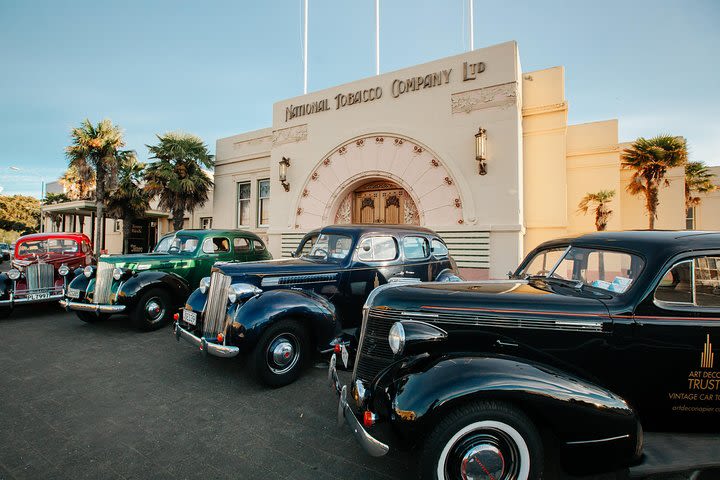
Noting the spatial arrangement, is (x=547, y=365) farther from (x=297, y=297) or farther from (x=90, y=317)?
(x=90, y=317)

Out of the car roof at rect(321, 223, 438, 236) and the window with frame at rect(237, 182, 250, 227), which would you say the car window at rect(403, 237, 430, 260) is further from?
the window with frame at rect(237, 182, 250, 227)

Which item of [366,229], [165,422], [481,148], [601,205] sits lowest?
[165,422]

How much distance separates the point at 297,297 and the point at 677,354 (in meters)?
3.40

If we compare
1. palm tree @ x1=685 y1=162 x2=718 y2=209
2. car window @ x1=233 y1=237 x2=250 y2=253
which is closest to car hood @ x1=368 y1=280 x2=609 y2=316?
car window @ x1=233 y1=237 x2=250 y2=253

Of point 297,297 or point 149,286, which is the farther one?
point 149,286

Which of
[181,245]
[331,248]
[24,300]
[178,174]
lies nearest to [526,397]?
[331,248]

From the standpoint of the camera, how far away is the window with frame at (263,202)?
14.7 meters

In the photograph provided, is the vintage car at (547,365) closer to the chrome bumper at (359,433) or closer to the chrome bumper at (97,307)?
the chrome bumper at (359,433)

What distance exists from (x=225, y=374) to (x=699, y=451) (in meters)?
4.39

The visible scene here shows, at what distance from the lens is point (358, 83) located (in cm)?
1147

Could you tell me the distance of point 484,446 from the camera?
1929 mm

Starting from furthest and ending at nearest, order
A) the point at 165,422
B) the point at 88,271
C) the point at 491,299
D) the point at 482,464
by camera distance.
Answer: the point at 88,271
the point at 165,422
the point at 491,299
the point at 482,464

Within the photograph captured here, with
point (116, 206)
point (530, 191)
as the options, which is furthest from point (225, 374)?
point (116, 206)

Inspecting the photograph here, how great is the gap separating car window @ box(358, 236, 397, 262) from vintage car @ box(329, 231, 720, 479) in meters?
2.28
